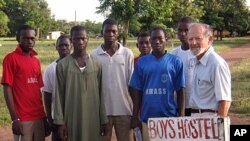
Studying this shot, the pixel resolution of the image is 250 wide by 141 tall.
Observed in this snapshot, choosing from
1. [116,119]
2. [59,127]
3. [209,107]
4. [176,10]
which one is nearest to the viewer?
[209,107]

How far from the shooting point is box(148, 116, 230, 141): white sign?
3.53 m

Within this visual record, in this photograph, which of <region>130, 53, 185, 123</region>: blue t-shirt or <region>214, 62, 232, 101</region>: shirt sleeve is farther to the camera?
<region>130, 53, 185, 123</region>: blue t-shirt

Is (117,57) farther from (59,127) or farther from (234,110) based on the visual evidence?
(234,110)

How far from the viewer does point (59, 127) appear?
432 centimetres

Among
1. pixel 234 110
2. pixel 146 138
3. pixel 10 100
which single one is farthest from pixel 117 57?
pixel 234 110

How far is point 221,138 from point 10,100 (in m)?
2.18

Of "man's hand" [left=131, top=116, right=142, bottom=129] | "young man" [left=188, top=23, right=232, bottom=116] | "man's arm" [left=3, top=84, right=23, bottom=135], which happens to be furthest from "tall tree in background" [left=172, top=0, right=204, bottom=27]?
"young man" [left=188, top=23, right=232, bottom=116]

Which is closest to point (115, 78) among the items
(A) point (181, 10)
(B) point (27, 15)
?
(A) point (181, 10)

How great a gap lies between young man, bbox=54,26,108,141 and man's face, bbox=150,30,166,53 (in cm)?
65

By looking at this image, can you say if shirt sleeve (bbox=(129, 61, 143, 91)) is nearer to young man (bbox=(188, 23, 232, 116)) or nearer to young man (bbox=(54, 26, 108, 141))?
young man (bbox=(54, 26, 108, 141))

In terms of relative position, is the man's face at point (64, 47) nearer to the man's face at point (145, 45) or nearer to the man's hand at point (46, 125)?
the man's hand at point (46, 125)

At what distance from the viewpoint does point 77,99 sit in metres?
4.32

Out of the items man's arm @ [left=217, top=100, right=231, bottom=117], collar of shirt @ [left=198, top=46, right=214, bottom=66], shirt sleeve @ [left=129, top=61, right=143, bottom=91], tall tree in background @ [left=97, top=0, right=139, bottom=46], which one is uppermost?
tall tree in background @ [left=97, top=0, right=139, bottom=46]

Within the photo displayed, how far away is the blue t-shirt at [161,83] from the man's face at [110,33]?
68 cm
